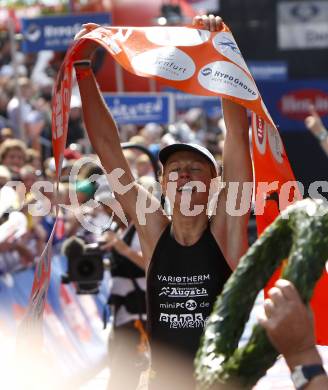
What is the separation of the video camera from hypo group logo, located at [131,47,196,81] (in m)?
3.59

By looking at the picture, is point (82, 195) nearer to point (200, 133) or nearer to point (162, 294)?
point (162, 294)

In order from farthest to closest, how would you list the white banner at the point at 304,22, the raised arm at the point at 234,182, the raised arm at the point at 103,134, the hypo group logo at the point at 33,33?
the white banner at the point at 304,22
the hypo group logo at the point at 33,33
the raised arm at the point at 103,134
the raised arm at the point at 234,182

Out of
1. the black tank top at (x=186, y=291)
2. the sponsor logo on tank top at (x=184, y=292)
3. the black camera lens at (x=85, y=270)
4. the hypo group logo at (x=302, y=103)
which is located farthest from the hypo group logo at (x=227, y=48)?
the hypo group logo at (x=302, y=103)

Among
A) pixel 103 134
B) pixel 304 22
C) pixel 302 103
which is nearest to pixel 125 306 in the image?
pixel 103 134

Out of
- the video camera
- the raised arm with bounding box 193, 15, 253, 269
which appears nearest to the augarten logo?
the raised arm with bounding box 193, 15, 253, 269

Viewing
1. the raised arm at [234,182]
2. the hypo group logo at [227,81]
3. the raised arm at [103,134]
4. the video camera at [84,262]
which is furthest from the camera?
the video camera at [84,262]

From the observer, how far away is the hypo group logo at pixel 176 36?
468 cm

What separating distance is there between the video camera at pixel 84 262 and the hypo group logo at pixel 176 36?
3.40 m

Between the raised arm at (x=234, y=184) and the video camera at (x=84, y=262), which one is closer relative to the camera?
the raised arm at (x=234, y=184)

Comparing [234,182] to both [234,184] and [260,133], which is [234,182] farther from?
[260,133]

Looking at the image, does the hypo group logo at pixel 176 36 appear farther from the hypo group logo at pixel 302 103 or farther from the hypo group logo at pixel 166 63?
the hypo group logo at pixel 302 103

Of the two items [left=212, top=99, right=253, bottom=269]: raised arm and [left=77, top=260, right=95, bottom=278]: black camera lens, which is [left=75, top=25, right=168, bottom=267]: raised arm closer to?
[left=212, top=99, right=253, bottom=269]: raised arm

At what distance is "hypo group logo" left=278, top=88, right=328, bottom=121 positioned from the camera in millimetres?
16078

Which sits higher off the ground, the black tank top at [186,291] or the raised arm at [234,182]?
the raised arm at [234,182]
